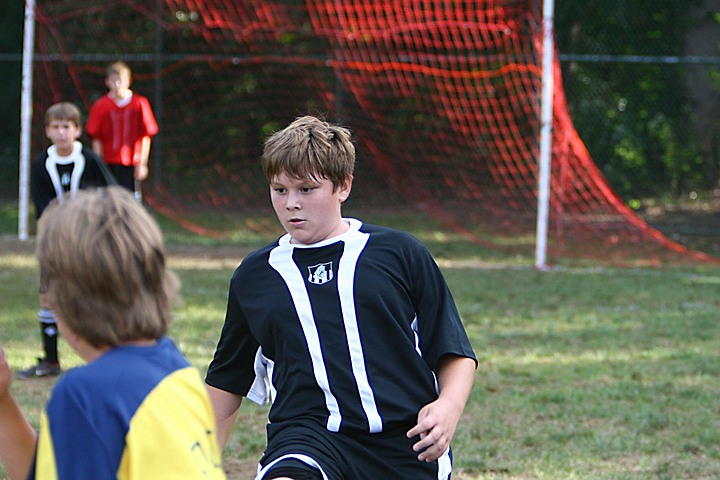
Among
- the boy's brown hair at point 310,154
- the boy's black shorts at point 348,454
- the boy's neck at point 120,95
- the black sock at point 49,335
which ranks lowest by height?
the black sock at point 49,335

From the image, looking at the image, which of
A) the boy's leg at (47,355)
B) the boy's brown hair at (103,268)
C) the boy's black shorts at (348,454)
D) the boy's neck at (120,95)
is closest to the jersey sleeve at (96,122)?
the boy's neck at (120,95)

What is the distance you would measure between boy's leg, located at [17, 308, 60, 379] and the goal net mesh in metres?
6.68

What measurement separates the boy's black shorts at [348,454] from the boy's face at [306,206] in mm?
509

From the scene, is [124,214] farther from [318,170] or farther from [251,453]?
[251,453]

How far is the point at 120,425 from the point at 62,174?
190 inches

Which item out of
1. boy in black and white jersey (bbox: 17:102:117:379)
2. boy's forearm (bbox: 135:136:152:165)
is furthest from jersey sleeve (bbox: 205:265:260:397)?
boy's forearm (bbox: 135:136:152:165)

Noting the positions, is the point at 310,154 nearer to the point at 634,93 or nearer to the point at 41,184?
the point at 41,184

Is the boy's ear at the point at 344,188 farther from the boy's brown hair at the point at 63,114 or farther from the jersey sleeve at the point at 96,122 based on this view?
the jersey sleeve at the point at 96,122

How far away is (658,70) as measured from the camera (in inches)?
622

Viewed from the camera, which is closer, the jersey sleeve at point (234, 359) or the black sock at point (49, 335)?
the jersey sleeve at point (234, 359)

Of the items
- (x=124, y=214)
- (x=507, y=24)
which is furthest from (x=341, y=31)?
(x=124, y=214)

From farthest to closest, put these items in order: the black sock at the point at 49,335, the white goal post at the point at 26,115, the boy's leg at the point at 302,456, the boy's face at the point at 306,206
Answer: the white goal post at the point at 26,115 → the black sock at the point at 49,335 → the boy's face at the point at 306,206 → the boy's leg at the point at 302,456

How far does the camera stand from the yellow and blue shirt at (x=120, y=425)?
5.63 ft

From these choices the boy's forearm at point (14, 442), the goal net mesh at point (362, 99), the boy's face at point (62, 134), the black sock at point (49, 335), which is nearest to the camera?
the boy's forearm at point (14, 442)
